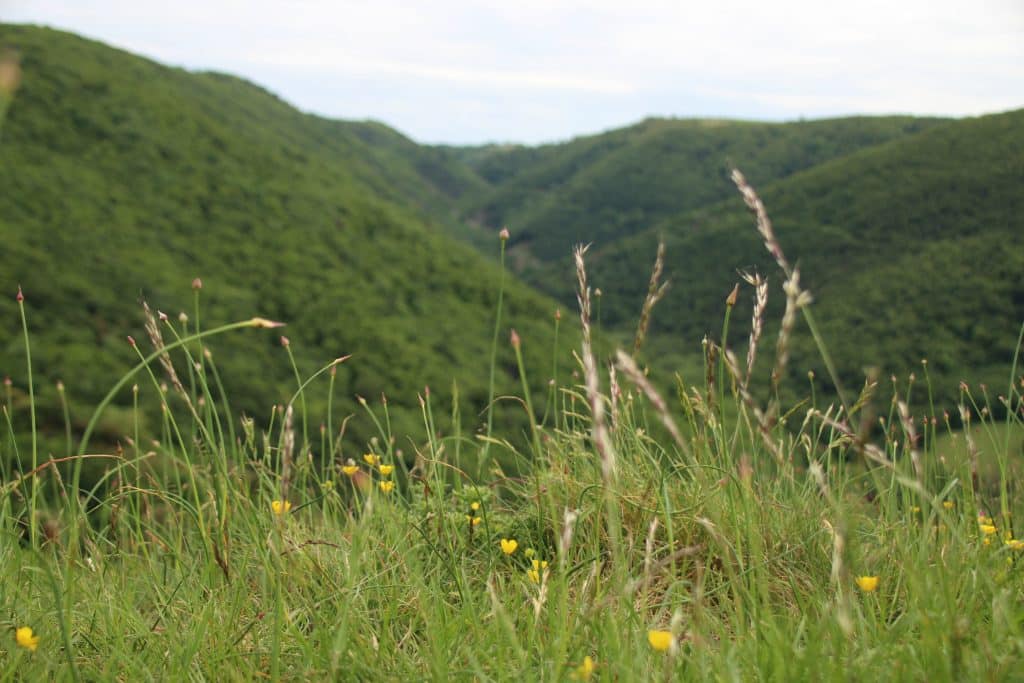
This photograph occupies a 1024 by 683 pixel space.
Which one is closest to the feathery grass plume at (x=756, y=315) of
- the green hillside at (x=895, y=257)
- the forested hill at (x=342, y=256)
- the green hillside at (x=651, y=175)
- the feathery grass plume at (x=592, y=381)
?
the feathery grass plume at (x=592, y=381)

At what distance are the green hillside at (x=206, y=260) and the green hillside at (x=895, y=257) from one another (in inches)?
408

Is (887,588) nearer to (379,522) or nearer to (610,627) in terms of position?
(610,627)

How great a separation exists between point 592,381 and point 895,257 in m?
45.7

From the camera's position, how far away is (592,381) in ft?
3.08

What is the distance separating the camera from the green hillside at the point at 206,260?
1692cm

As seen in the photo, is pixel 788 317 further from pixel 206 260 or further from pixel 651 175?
pixel 651 175

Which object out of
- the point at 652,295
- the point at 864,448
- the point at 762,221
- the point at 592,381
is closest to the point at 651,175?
the point at 652,295

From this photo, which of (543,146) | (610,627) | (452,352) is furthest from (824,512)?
(543,146)

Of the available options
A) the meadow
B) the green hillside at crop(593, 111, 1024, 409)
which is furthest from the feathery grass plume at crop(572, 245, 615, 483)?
the green hillside at crop(593, 111, 1024, 409)

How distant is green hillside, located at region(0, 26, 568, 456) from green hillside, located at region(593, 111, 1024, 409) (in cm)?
1037

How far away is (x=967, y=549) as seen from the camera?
1.56 metres

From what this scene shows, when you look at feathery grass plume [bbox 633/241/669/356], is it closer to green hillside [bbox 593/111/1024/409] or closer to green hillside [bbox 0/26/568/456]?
green hillside [bbox 0/26/568/456]

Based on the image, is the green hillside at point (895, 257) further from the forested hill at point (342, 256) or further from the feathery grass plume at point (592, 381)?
the feathery grass plume at point (592, 381)

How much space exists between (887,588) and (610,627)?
93 centimetres
